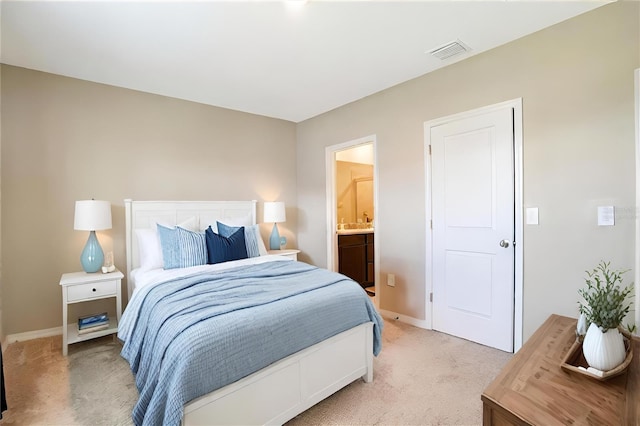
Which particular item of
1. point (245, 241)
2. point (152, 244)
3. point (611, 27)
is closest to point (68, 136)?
point (152, 244)

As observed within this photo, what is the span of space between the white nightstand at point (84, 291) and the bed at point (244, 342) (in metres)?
0.39

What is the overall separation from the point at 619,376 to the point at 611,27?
226 centimetres

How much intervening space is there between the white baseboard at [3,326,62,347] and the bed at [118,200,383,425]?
4.09 feet

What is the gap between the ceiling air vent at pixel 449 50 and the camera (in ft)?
8.14

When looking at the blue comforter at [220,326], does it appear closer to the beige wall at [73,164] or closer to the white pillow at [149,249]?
the white pillow at [149,249]

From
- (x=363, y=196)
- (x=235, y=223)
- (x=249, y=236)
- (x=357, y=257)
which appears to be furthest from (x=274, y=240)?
(x=363, y=196)

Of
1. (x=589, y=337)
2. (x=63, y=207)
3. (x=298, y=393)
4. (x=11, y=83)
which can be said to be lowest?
(x=298, y=393)

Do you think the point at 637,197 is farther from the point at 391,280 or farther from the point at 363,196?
the point at 363,196

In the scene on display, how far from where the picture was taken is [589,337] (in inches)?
45.4

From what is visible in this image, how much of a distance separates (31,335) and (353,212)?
4608mm

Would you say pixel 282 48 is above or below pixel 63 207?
above

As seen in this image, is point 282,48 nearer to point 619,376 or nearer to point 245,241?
point 245,241

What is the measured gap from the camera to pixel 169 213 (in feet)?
11.4

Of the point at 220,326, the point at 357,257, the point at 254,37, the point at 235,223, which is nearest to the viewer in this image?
the point at 220,326
